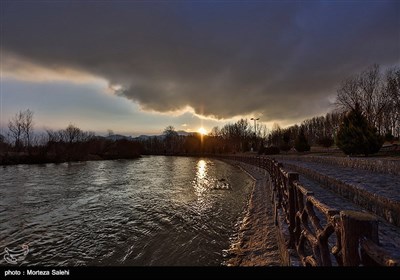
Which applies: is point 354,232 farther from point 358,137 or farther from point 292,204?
point 358,137

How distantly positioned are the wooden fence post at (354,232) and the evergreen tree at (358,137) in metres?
22.3

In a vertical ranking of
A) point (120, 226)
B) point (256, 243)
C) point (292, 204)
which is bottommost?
point (120, 226)

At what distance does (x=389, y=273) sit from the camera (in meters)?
1.96

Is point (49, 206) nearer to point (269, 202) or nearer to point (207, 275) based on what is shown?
point (269, 202)

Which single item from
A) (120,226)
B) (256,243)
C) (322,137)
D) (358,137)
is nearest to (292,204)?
(256,243)

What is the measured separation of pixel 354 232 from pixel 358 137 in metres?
22.6

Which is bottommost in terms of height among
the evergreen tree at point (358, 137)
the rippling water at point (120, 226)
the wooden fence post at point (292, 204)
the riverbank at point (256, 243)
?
the rippling water at point (120, 226)

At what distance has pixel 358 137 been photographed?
68.4 ft

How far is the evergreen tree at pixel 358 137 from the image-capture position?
20.7m

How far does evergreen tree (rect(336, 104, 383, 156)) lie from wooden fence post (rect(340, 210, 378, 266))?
2235 cm

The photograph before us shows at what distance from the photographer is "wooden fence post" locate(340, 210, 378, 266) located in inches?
74.0


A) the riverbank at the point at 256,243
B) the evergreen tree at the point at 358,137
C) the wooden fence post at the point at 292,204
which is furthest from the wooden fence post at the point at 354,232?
the evergreen tree at the point at 358,137

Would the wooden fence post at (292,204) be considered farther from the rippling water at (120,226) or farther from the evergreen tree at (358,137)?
the evergreen tree at (358,137)

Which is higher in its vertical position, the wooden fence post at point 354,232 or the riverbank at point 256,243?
the wooden fence post at point 354,232
